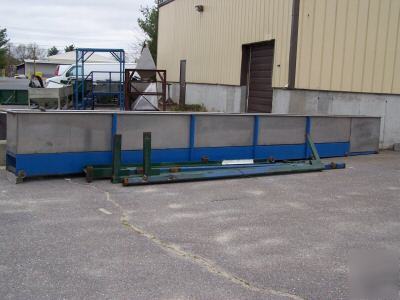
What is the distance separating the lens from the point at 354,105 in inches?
539

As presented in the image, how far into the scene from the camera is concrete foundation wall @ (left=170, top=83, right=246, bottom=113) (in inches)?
793

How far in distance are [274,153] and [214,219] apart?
4650 millimetres

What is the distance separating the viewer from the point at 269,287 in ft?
14.8

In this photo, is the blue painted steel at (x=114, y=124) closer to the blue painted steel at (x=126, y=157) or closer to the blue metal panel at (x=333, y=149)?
the blue painted steel at (x=126, y=157)

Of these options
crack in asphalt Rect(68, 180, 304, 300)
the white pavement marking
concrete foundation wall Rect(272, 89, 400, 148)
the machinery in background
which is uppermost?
concrete foundation wall Rect(272, 89, 400, 148)

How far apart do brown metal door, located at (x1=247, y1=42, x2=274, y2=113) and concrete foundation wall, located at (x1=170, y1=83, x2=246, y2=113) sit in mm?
403

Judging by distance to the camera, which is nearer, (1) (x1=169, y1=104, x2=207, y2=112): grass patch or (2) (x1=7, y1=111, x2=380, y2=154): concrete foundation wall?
(2) (x1=7, y1=111, x2=380, y2=154): concrete foundation wall

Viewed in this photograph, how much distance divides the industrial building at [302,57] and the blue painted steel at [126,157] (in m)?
2.91

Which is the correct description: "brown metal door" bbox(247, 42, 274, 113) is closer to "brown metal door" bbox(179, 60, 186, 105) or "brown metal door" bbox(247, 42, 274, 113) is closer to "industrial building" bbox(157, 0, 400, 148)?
"industrial building" bbox(157, 0, 400, 148)

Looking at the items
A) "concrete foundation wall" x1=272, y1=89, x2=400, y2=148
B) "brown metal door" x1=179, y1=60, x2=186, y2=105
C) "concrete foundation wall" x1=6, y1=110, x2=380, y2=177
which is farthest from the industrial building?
"brown metal door" x1=179, y1=60, x2=186, y2=105

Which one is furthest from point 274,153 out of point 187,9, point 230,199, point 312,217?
point 187,9

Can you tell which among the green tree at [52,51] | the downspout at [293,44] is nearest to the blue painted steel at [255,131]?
the downspout at [293,44]

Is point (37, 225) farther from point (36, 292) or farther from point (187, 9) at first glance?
point (187, 9)

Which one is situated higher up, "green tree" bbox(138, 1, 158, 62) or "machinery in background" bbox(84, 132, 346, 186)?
"green tree" bbox(138, 1, 158, 62)
